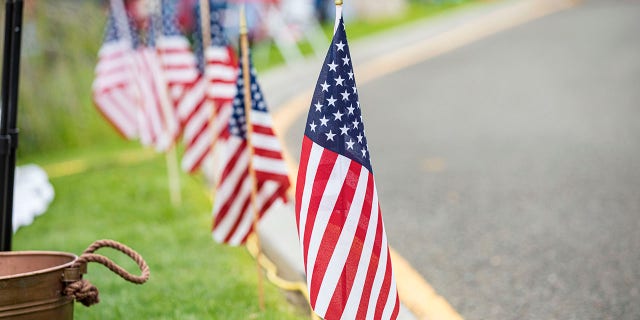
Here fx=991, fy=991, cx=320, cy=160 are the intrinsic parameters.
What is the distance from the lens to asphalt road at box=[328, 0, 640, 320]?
5.55 m

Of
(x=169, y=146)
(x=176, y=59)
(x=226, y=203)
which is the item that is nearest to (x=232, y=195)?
A: (x=226, y=203)

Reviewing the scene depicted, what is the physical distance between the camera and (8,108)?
5148 millimetres

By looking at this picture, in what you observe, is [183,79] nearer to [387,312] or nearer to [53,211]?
[53,211]

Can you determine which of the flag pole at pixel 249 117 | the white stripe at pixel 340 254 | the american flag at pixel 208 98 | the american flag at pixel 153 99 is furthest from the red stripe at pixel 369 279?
the american flag at pixel 153 99

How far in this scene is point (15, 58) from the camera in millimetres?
5098

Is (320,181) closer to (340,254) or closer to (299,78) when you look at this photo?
(340,254)

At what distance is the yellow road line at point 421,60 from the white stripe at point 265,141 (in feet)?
3.55

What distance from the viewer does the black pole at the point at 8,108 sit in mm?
5062

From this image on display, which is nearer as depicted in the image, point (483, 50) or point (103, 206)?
point (103, 206)

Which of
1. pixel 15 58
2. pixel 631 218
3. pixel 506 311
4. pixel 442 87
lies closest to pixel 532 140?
pixel 631 218

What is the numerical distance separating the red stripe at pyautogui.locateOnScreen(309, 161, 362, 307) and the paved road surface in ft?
4.56

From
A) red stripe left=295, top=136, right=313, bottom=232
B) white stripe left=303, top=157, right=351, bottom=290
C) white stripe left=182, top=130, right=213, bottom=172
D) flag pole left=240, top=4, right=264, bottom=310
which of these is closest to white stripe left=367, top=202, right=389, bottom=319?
white stripe left=303, top=157, right=351, bottom=290

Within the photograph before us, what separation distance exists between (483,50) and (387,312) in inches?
505

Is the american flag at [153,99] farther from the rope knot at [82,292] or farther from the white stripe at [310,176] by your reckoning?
the white stripe at [310,176]
